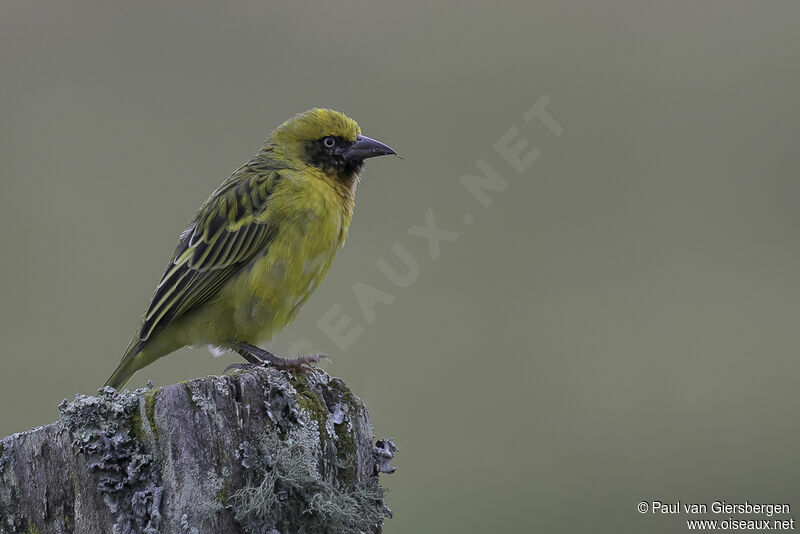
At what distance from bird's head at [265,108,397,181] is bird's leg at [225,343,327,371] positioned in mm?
1267

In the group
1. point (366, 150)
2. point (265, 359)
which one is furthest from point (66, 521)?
point (366, 150)

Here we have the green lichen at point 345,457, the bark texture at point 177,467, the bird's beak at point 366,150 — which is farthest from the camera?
the bird's beak at point 366,150

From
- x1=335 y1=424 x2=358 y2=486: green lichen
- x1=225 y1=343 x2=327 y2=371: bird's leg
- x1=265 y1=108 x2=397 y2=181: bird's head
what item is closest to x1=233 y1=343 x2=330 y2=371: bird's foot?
x1=225 y1=343 x2=327 y2=371: bird's leg

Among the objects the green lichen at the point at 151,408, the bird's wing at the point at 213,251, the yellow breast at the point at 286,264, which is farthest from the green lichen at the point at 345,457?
the bird's wing at the point at 213,251

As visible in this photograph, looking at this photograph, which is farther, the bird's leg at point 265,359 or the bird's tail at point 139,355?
the bird's tail at point 139,355

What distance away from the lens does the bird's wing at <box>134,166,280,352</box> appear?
561 centimetres

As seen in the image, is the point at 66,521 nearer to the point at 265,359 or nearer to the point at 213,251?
→ the point at 265,359

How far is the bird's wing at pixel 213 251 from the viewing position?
221 inches

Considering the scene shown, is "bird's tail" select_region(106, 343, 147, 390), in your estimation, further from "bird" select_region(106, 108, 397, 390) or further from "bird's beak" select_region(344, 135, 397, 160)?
"bird's beak" select_region(344, 135, 397, 160)

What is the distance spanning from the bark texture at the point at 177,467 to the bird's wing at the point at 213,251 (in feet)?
7.02

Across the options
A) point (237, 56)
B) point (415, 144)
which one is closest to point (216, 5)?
point (237, 56)

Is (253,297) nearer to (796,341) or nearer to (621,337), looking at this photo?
(621,337)

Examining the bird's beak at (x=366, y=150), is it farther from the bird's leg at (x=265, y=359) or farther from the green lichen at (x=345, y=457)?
the green lichen at (x=345, y=457)

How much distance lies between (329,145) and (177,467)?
341cm
